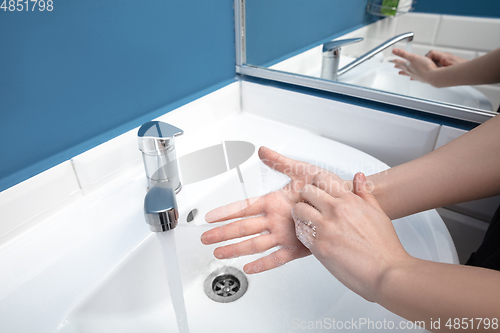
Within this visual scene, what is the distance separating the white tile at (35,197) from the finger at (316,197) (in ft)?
1.08

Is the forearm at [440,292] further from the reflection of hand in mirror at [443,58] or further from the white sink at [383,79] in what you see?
the reflection of hand in mirror at [443,58]

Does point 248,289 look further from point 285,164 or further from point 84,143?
point 84,143

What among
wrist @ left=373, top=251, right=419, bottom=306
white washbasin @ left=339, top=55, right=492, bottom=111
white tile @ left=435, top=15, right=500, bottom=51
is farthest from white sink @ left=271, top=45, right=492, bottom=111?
wrist @ left=373, top=251, right=419, bottom=306

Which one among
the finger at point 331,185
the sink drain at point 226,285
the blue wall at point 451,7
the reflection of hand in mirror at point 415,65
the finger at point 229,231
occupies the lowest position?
the sink drain at point 226,285

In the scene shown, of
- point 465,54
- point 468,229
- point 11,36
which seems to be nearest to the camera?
point 11,36

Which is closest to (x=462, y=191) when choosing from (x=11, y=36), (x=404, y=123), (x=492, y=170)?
(x=492, y=170)

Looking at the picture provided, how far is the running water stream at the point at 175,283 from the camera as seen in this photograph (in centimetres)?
41

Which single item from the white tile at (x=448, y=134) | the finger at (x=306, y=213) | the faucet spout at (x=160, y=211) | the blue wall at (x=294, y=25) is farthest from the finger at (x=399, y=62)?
the faucet spout at (x=160, y=211)

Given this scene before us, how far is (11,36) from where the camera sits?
353mm

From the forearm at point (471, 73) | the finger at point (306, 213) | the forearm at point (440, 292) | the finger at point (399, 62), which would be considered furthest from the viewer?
the finger at point (399, 62)

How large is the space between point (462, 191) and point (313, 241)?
0.72 ft

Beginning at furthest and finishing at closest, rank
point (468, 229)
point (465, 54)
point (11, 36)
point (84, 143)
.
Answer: point (465, 54)
point (468, 229)
point (84, 143)
point (11, 36)

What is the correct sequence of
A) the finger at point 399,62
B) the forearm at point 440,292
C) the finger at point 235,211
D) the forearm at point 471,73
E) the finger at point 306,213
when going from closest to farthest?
the forearm at point 440,292 < the finger at point 306,213 < the finger at point 235,211 < the forearm at point 471,73 < the finger at point 399,62

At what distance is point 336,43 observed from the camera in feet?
2.30
